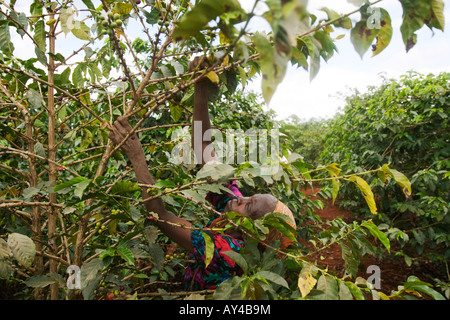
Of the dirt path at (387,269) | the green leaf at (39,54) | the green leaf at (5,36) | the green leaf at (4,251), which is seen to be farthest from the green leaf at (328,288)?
the dirt path at (387,269)

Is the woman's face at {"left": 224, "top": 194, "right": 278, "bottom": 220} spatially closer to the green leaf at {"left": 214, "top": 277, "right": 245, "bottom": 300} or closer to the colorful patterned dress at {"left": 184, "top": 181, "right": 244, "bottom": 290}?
the colorful patterned dress at {"left": 184, "top": 181, "right": 244, "bottom": 290}

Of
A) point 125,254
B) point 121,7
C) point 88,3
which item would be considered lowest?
point 125,254

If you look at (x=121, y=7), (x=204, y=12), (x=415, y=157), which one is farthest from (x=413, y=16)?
(x=415, y=157)

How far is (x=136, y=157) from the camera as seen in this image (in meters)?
1.28

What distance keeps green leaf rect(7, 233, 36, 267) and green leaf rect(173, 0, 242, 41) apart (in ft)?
3.20

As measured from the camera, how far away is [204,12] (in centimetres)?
64

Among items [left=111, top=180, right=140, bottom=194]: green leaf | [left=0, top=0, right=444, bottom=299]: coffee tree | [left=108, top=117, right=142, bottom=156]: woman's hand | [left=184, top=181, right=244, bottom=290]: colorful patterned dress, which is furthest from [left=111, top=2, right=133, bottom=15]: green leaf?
[left=184, top=181, right=244, bottom=290]: colorful patterned dress

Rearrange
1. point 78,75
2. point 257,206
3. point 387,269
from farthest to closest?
point 387,269 < point 78,75 < point 257,206

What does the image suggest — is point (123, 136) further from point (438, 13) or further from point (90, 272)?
point (438, 13)

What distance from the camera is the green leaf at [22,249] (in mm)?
1051

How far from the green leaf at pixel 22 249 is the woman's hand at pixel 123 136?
0.50 metres

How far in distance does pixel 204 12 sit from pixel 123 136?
2.52 ft

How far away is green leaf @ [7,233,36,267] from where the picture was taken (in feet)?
3.45
